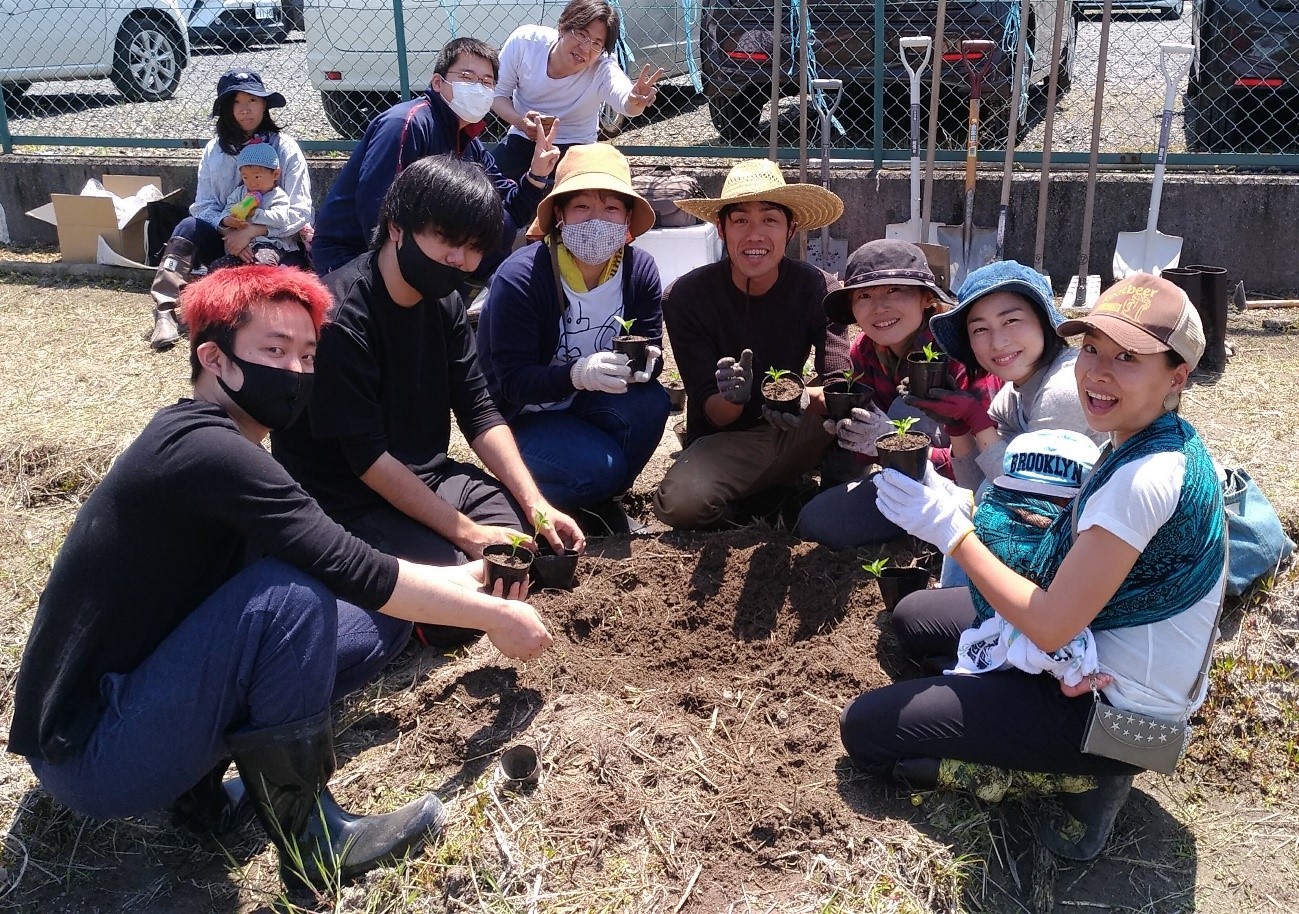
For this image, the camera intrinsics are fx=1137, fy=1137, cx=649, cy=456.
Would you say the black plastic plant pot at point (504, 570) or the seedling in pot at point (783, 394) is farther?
the seedling in pot at point (783, 394)

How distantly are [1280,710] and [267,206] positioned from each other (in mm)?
5667

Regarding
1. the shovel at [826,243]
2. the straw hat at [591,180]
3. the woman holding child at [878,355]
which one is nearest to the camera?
the woman holding child at [878,355]

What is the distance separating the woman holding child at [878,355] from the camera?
141 inches

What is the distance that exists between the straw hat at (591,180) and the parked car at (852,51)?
3.29 m

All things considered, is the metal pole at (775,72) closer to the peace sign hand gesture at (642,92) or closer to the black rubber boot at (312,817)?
the peace sign hand gesture at (642,92)

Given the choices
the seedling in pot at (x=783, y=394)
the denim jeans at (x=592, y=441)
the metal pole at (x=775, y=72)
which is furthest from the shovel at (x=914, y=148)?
the seedling in pot at (x=783, y=394)

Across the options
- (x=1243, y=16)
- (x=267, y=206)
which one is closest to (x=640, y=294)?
(x=267, y=206)

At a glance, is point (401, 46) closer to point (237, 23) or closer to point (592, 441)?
point (237, 23)

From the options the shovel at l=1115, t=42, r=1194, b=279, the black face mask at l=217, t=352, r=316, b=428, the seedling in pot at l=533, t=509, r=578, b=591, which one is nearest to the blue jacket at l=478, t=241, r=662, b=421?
the seedling in pot at l=533, t=509, r=578, b=591

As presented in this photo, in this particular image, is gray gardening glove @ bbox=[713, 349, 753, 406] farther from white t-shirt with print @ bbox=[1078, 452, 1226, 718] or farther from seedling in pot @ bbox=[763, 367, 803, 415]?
white t-shirt with print @ bbox=[1078, 452, 1226, 718]

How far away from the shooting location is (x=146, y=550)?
2307 mm

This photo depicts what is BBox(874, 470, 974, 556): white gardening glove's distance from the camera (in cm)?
250

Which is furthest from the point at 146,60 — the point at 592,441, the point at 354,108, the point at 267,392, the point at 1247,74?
the point at 267,392

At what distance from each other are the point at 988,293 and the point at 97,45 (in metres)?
9.85
